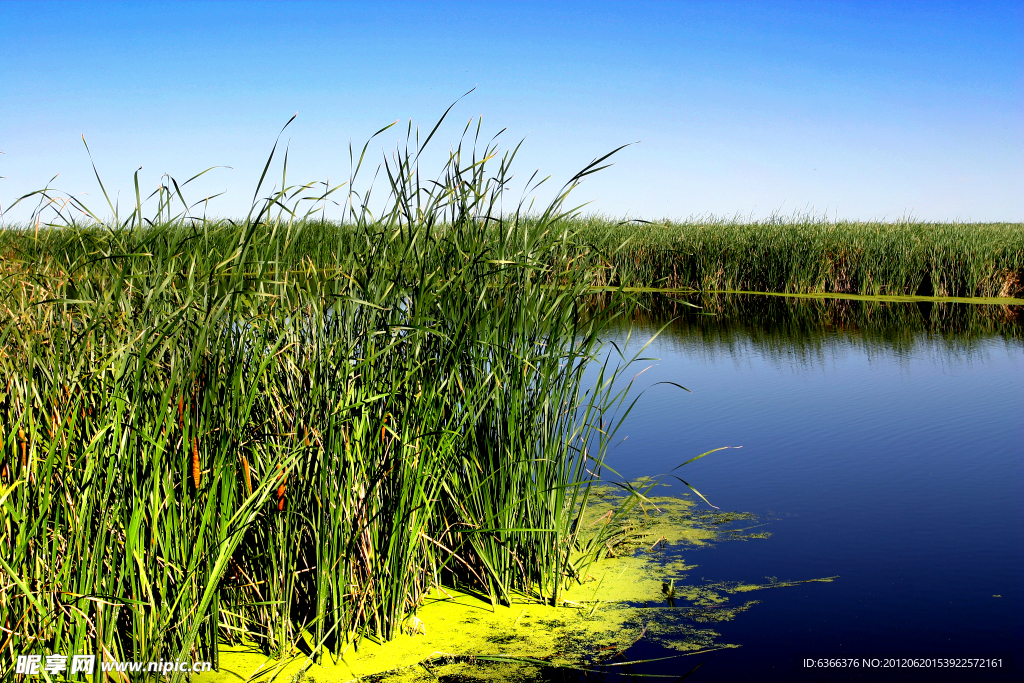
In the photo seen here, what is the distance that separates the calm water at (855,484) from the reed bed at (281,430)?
2.66ft

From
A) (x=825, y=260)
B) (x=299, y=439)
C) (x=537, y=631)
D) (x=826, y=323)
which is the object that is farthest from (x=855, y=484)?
(x=825, y=260)

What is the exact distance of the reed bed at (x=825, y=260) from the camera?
596 inches

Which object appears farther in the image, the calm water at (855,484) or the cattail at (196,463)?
A: the calm water at (855,484)

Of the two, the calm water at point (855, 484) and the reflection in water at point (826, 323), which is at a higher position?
the reflection in water at point (826, 323)

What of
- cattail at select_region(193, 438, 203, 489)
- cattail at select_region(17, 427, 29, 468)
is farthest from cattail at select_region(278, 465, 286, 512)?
cattail at select_region(17, 427, 29, 468)

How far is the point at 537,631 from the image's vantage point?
270cm

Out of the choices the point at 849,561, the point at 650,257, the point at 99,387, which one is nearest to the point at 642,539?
the point at 849,561

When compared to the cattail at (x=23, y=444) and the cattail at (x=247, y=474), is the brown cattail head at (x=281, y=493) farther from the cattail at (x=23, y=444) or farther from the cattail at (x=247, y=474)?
the cattail at (x=23, y=444)

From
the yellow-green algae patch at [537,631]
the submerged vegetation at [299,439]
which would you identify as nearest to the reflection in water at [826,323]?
the yellow-green algae patch at [537,631]

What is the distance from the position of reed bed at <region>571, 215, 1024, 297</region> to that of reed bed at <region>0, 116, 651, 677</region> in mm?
11299

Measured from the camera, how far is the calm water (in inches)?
111

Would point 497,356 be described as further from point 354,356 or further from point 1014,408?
point 1014,408

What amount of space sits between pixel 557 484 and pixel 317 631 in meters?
0.93

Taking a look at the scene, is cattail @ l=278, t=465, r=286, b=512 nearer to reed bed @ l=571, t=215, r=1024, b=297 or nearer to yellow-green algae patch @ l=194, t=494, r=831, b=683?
yellow-green algae patch @ l=194, t=494, r=831, b=683
